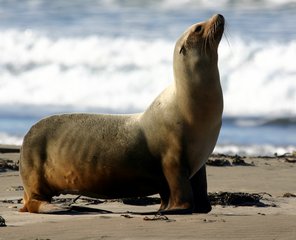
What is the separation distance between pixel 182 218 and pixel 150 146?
0.90m

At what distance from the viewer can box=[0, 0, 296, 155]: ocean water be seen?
20297 millimetres

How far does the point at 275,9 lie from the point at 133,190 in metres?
23.8

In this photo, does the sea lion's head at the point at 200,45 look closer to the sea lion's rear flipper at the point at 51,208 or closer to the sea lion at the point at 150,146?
the sea lion at the point at 150,146

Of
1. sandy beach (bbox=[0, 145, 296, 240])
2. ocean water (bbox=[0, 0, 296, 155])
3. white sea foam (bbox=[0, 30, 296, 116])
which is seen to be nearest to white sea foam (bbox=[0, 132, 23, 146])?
ocean water (bbox=[0, 0, 296, 155])

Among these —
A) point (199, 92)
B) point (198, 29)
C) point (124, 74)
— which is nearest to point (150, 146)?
point (199, 92)

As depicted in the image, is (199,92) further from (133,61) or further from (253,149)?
(133,61)

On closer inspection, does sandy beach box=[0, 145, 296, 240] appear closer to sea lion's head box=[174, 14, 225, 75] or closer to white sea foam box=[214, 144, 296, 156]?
sea lion's head box=[174, 14, 225, 75]

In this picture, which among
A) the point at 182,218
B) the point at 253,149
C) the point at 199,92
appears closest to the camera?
the point at 182,218

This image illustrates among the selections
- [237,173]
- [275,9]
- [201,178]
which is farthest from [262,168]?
[275,9]

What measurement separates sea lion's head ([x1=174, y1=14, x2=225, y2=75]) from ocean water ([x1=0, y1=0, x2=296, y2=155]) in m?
7.03

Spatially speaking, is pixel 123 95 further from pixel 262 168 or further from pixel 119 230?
pixel 119 230

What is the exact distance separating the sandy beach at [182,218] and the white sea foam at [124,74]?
34.5ft

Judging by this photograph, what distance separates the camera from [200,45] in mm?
8117

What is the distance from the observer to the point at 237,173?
11141mm
